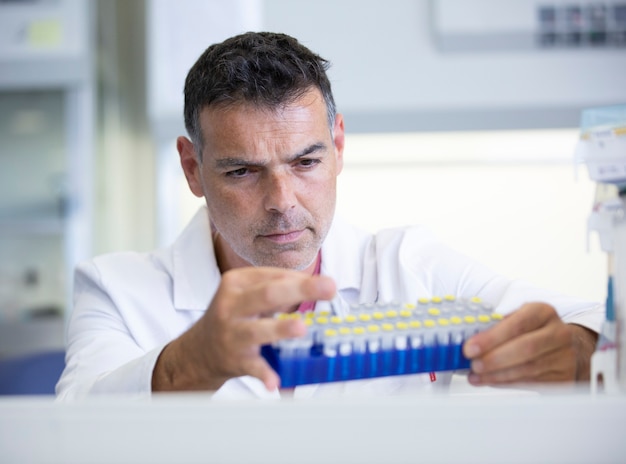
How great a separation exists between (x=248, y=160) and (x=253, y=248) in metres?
0.15

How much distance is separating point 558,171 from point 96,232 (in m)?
1.79

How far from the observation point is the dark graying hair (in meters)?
1.15

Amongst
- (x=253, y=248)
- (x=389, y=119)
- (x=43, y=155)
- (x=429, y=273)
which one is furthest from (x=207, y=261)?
(x=43, y=155)

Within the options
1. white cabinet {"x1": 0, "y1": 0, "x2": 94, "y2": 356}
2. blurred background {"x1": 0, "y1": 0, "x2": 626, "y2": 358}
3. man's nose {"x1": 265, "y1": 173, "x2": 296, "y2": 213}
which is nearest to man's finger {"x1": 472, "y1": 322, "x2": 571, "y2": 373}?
man's nose {"x1": 265, "y1": 173, "x2": 296, "y2": 213}

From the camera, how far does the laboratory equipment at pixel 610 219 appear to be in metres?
0.60

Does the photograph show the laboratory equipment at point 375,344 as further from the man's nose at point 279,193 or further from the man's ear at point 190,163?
the man's ear at point 190,163

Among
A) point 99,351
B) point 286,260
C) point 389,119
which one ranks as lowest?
point 99,351

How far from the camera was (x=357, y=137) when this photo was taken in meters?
2.09

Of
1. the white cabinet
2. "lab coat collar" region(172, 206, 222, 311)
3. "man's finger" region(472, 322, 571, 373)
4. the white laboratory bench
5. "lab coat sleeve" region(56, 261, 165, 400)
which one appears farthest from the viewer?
the white cabinet

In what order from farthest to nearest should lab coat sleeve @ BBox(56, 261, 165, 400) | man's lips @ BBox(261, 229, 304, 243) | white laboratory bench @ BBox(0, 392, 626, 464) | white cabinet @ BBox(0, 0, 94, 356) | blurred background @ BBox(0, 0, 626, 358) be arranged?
white cabinet @ BBox(0, 0, 94, 356) < blurred background @ BBox(0, 0, 626, 358) < man's lips @ BBox(261, 229, 304, 243) < lab coat sleeve @ BBox(56, 261, 165, 400) < white laboratory bench @ BBox(0, 392, 626, 464)

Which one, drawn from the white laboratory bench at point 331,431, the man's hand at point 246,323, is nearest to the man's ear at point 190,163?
the man's hand at point 246,323

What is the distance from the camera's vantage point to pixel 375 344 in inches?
27.6

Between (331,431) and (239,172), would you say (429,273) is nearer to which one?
(239,172)

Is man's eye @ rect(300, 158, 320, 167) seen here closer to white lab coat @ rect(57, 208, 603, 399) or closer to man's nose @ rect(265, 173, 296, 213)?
man's nose @ rect(265, 173, 296, 213)
